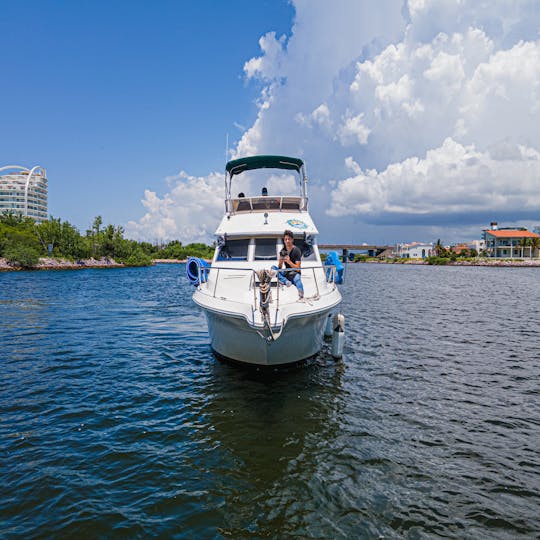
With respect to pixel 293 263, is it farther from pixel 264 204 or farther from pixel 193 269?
pixel 193 269

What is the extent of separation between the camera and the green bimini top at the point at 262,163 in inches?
489

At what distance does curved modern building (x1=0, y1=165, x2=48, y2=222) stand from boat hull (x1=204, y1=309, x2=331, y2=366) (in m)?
157

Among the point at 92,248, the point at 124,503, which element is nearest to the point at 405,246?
the point at 92,248

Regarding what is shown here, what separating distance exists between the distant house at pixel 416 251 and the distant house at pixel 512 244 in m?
36.8

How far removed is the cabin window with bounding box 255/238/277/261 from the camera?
10258 millimetres

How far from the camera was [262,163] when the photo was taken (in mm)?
12688

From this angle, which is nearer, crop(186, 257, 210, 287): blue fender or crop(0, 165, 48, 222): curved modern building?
crop(186, 257, 210, 287): blue fender

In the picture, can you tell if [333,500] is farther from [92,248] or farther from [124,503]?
[92,248]

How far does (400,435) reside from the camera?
644cm

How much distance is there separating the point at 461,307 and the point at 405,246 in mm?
160904

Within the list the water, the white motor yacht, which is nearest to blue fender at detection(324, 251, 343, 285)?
the white motor yacht

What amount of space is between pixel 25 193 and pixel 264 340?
173 metres

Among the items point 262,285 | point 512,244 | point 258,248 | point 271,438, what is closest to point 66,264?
point 258,248

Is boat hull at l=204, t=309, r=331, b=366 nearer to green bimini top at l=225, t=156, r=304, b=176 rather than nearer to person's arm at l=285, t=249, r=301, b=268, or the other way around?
person's arm at l=285, t=249, r=301, b=268
